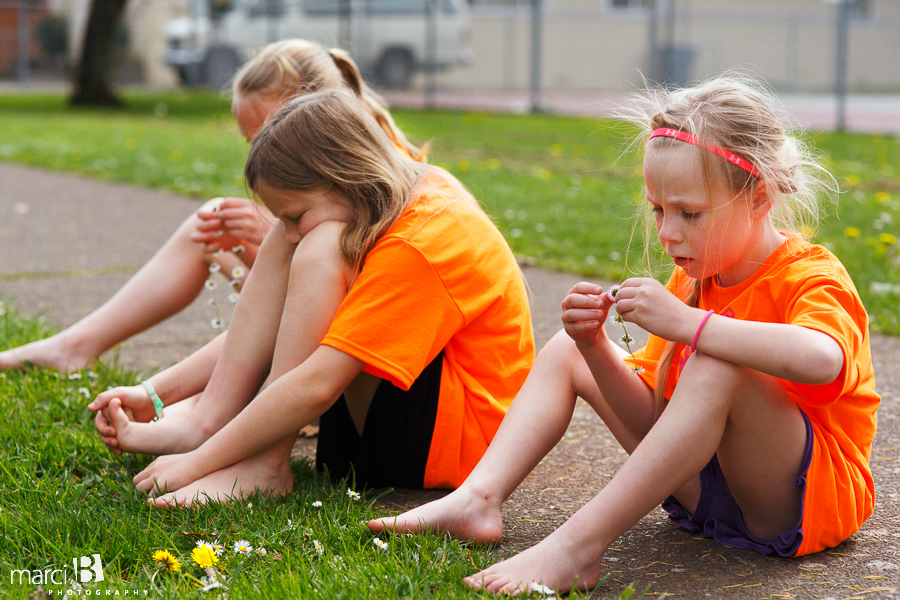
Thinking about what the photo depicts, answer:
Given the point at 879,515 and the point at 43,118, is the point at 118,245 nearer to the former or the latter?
the point at 879,515

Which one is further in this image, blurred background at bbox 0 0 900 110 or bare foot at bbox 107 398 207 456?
blurred background at bbox 0 0 900 110

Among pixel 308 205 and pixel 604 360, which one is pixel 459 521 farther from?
pixel 308 205

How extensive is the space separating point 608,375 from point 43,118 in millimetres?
13935

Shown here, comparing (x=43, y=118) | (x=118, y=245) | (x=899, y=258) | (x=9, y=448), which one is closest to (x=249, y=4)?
(x=43, y=118)

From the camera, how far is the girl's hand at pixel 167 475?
2.12 meters

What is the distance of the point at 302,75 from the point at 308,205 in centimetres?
83

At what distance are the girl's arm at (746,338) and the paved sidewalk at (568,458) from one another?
44 cm

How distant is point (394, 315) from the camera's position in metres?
2.01

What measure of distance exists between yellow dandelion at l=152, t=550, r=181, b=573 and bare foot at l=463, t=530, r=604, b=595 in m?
0.56

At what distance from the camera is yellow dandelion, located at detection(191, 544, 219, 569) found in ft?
5.85

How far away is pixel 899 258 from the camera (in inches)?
→ 182

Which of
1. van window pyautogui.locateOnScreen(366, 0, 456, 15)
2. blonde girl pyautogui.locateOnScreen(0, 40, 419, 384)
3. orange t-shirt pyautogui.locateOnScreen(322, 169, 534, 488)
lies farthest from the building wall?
orange t-shirt pyautogui.locateOnScreen(322, 169, 534, 488)

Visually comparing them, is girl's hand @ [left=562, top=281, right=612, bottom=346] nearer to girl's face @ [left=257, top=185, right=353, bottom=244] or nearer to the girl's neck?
the girl's neck

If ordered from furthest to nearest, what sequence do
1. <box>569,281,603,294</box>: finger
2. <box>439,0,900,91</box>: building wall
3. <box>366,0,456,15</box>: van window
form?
<box>366,0,456,15</box>: van window
<box>439,0,900,91</box>: building wall
<box>569,281,603,294</box>: finger
